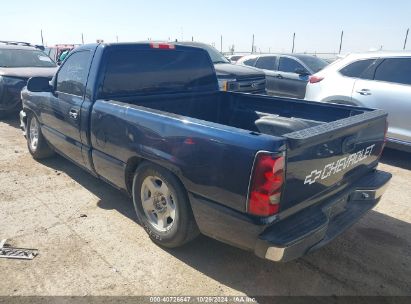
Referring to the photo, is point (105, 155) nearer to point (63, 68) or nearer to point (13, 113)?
point (63, 68)

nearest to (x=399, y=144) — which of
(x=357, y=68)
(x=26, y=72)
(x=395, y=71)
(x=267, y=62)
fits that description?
(x=395, y=71)

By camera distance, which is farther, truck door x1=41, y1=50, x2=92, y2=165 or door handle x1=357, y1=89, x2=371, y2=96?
door handle x1=357, y1=89, x2=371, y2=96

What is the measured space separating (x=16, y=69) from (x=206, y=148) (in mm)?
7606

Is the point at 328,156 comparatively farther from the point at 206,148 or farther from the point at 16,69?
the point at 16,69

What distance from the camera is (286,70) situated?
987 centimetres

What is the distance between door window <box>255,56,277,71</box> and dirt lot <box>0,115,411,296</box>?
666 centimetres

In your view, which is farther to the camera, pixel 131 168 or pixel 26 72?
pixel 26 72

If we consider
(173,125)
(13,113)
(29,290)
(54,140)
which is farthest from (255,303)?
(13,113)

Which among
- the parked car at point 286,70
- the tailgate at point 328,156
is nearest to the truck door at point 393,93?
the tailgate at point 328,156

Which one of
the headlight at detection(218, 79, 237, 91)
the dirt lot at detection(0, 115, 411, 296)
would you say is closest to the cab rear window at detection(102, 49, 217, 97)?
the dirt lot at detection(0, 115, 411, 296)

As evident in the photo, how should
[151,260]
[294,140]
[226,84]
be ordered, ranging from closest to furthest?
1. [294,140]
2. [151,260]
3. [226,84]

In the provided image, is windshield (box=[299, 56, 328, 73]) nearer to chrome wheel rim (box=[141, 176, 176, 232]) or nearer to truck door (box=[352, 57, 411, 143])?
truck door (box=[352, 57, 411, 143])

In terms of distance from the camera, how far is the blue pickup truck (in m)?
2.35

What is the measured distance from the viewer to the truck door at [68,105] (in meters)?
3.88
